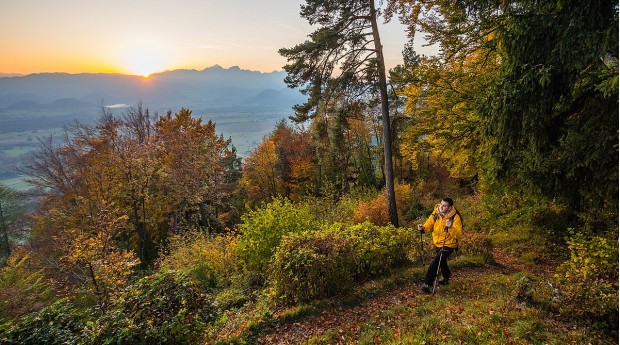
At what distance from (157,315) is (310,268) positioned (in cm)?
299

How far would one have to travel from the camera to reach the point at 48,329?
4.73 m

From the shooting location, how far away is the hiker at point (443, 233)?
6.56 meters

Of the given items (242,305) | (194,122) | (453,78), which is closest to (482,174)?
(453,78)

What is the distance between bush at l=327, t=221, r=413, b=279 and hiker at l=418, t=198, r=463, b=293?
4.47 ft

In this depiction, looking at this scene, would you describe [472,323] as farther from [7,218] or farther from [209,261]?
[7,218]

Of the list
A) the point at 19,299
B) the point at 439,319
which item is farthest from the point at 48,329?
the point at 19,299

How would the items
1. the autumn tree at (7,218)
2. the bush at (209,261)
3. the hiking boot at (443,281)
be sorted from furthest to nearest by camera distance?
1. the autumn tree at (7,218)
2. the bush at (209,261)
3. the hiking boot at (443,281)

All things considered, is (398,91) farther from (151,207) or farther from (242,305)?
(151,207)

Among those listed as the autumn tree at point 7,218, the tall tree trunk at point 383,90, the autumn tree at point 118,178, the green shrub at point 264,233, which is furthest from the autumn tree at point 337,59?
the autumn tree at point 7,218

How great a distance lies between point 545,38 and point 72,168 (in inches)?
971

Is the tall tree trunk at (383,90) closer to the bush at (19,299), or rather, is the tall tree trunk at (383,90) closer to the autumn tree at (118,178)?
the autumn tree at (118,178)

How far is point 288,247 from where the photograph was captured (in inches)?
280

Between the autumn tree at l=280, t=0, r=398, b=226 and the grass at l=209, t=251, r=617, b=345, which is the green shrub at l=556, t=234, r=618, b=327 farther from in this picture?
the autumn tree at l=280, t=0, r=398, b=226

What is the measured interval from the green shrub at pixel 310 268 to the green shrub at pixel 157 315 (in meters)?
1.70
